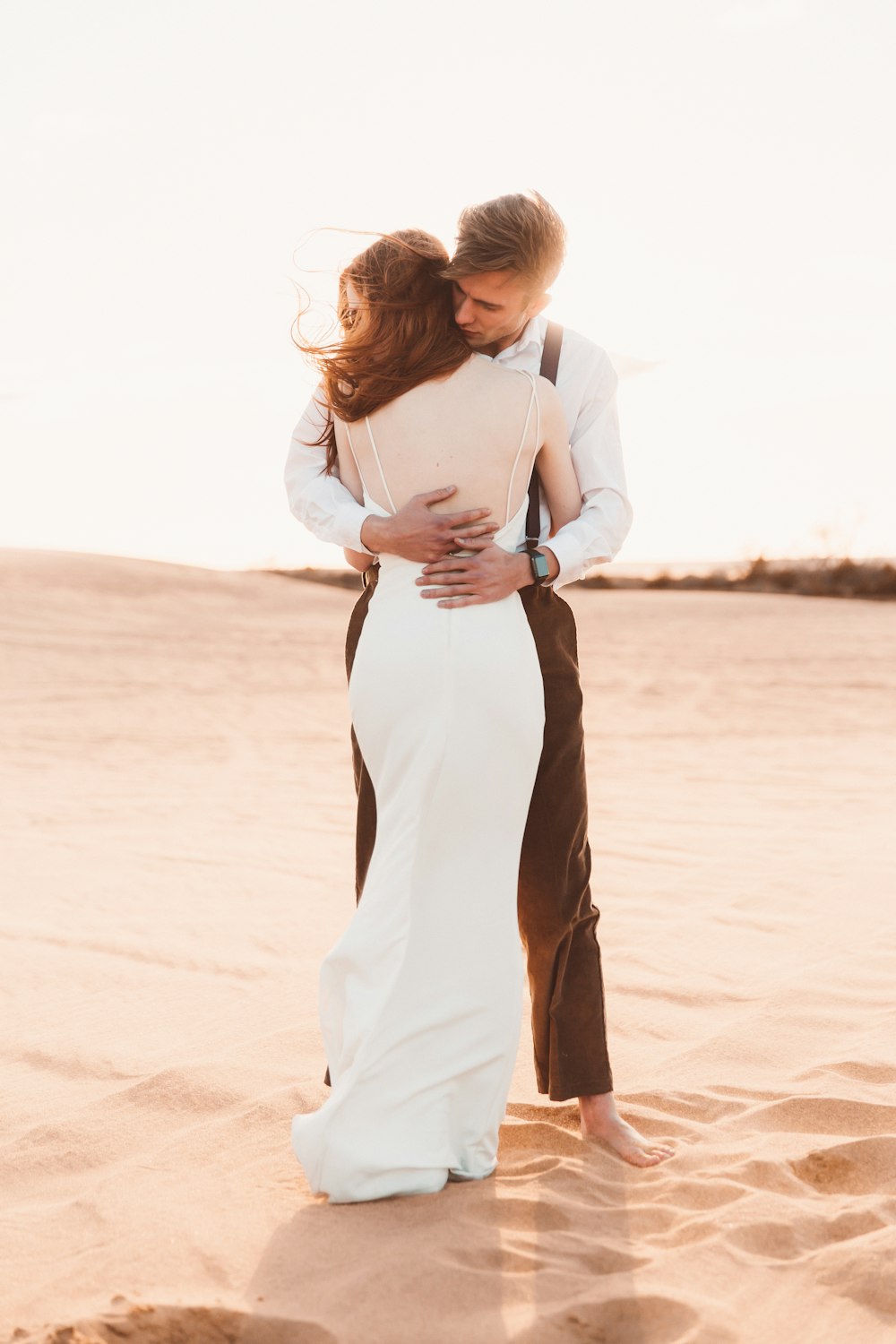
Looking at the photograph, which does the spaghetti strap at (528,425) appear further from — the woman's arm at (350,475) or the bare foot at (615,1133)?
the bare foot at (615,1133)

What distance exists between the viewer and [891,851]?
6035 mm

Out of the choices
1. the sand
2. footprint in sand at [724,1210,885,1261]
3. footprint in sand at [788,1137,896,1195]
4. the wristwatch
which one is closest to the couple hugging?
the wristwatch

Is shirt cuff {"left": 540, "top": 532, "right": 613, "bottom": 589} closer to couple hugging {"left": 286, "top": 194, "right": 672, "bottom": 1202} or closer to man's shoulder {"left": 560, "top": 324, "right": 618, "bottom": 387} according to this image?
couple hugging {"left": 286, "top": 194, "right": 672, "bottom": 1202}

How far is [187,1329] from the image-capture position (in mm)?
2115

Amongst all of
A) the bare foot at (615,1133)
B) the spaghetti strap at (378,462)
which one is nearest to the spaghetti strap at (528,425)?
the spaghetti strap at (378,462)

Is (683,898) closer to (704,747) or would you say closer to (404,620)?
(404,620)

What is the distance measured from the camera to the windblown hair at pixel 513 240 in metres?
2.46

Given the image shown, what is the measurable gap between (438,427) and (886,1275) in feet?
6.04

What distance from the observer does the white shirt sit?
277cm

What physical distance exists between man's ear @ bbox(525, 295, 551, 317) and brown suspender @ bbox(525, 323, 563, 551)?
18cm

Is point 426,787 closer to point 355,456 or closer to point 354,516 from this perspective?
point 354,516

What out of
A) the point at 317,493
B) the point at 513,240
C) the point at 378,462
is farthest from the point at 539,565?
the point at 513,240

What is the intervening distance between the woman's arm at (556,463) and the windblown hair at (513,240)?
0.26 metres

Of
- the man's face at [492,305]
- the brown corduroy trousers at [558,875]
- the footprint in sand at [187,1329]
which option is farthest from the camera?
the brown corduroy trousers at [558,875]
